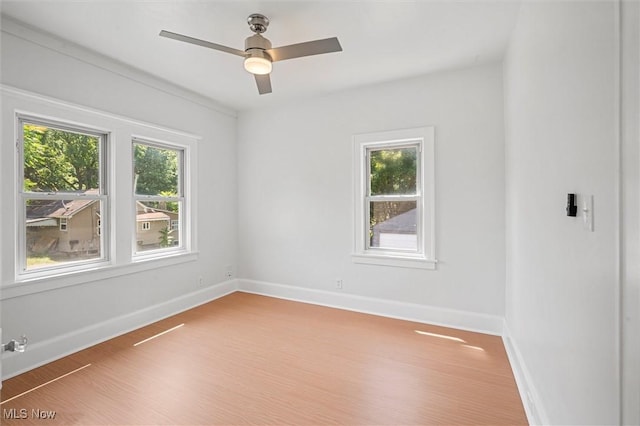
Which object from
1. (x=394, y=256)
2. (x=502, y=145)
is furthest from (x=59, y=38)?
(x=502, y=145)

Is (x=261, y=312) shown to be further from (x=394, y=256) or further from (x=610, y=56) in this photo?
(x=610, y=56)

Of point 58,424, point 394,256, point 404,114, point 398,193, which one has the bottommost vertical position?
point 58,424

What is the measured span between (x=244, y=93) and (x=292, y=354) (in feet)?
10.6

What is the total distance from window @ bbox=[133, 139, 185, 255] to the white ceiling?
936 millimetres

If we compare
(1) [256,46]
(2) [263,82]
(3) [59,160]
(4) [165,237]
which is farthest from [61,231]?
(1) [256,46]

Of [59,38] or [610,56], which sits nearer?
[610,56]

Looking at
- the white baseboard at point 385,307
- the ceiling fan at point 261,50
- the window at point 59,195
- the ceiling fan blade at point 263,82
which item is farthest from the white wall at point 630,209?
the window at point 59,195

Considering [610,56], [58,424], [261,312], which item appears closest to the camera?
[610,56]

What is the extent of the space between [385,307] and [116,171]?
11.2ft

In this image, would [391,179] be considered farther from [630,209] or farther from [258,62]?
[630,209]

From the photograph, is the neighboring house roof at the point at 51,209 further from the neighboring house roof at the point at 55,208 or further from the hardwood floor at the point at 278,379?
the hardwood floor at the point at 278,379

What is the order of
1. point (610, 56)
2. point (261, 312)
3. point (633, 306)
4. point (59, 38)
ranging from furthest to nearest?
point (261, 312) < point (59, 38) < point (610, 56) < point (633, 306)

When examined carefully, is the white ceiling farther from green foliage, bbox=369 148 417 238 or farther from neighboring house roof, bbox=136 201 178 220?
neighboring house roof, bbox=136 201 178 220

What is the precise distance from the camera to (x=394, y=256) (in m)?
3.69
